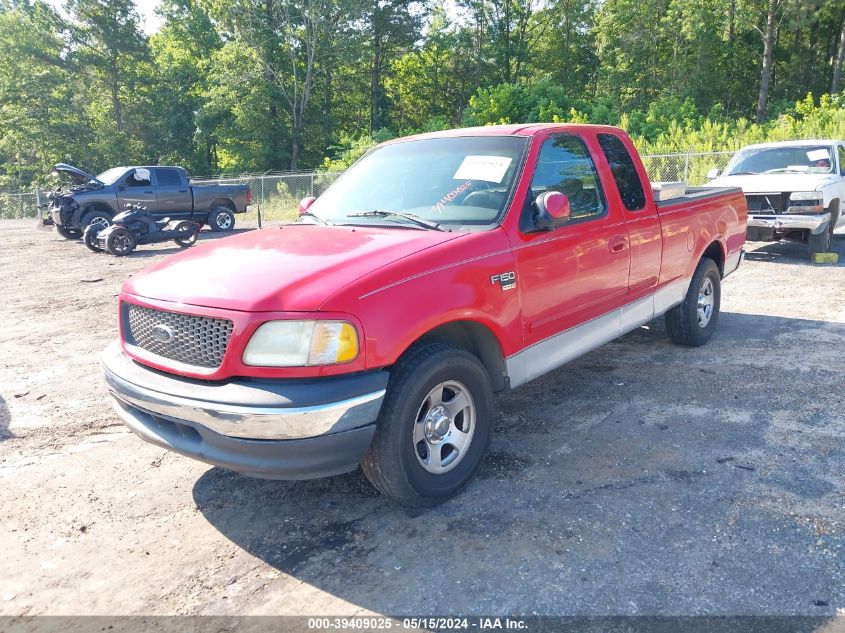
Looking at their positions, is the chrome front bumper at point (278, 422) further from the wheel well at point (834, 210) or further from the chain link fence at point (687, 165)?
the chain link fence at point (687, 165)

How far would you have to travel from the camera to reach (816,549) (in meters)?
2.86

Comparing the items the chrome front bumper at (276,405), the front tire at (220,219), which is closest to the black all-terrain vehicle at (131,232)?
the front tire at (220,219)

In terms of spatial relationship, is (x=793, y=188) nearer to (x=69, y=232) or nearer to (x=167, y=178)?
(x=167, y=178)

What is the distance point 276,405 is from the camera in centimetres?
269

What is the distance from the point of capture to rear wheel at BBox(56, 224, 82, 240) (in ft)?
54.2

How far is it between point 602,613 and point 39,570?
8.35 feet

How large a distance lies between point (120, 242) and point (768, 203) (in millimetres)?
12952

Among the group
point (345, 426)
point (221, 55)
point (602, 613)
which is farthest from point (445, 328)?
point (221, 55)

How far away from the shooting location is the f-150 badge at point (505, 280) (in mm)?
3470

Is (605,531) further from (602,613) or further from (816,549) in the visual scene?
(816,549)

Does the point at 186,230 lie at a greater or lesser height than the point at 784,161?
lesser

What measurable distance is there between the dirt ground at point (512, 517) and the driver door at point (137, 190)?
12.4m

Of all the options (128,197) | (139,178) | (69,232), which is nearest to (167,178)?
(139,178)

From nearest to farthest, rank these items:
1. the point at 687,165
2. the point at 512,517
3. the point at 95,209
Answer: the point at 512,517 → the point at 95,209 → the point at 687,165
